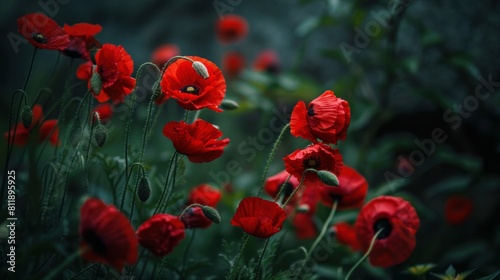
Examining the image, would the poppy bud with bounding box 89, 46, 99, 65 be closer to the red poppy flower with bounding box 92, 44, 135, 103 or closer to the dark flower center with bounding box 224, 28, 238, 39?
the red poppy flower with bounding box 92, 44, 135, 103

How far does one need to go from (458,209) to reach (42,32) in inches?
55.7

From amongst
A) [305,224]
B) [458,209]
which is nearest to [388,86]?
[458,209]

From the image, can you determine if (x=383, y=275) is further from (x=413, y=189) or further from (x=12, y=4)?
(x=12, y=4)

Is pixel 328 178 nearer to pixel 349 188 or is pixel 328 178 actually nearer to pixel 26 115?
pixel 349 188

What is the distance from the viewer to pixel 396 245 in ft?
3.49

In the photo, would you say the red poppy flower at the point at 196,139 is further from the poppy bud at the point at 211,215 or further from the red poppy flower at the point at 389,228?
the red poppy flower at the point at 389,228

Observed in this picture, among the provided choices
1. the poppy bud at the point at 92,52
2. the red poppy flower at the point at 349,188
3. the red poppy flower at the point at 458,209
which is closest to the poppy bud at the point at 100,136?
the poppy bud at the point at 92,52

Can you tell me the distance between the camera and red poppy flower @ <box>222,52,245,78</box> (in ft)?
8.72

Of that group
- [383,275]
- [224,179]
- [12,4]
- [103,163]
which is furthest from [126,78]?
[12,4]

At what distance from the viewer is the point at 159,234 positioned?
31.9 inches

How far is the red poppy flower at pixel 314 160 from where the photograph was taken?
0.92m

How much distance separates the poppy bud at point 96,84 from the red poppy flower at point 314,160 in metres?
0.32

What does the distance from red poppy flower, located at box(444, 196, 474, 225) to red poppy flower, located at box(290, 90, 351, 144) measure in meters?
1.03

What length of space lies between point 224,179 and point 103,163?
3.89 ft
